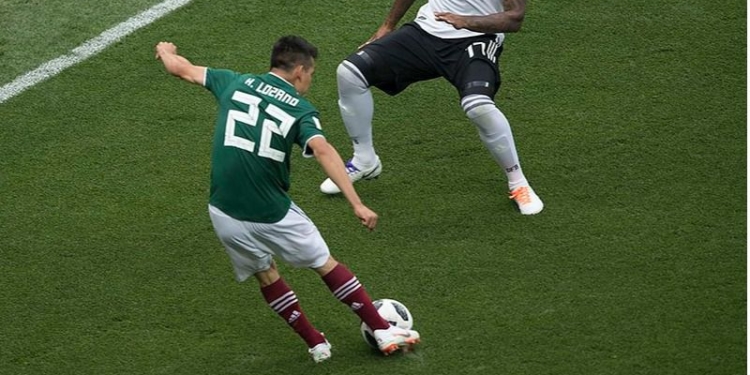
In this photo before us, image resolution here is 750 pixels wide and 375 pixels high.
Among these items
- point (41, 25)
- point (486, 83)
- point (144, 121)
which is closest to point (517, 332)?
point (486, 83)

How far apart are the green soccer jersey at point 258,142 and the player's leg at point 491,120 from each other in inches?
69.0

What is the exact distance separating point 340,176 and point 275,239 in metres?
0.60

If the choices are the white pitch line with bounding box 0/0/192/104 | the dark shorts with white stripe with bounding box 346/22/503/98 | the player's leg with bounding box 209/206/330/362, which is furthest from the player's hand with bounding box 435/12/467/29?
the white pitch line with bounding box 0/0/192/104

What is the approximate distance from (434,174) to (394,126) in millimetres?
691

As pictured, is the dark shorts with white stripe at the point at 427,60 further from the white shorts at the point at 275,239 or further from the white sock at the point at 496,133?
the white shorts at the point at 275,239

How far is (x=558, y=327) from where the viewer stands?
7246 millimetres

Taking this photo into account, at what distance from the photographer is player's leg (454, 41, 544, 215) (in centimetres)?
823

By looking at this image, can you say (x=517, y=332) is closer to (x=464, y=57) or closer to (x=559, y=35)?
(x=464, y=57)

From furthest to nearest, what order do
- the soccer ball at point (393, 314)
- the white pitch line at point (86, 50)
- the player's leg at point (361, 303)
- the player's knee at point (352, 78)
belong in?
the white pitch line at point (86, 50) → the player's knee at point (352, 78) → the soccer ball at point (393, 314) → the player's leg at point (361, 303)

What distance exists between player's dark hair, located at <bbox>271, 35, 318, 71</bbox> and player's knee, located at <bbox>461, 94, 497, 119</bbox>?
165 centimetres

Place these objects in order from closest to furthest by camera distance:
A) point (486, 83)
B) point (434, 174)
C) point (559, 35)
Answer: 1. point (486, 83)
2. point (434, 174)
3. point (559, 35)

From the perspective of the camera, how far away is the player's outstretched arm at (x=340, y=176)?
21.0ft

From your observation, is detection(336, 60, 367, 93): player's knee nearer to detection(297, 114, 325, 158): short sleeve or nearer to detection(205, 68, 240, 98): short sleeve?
detection(205, 68, 240, 98): short sleeve

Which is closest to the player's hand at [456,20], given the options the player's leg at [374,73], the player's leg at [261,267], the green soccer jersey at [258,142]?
the player's leg at [374,73]
